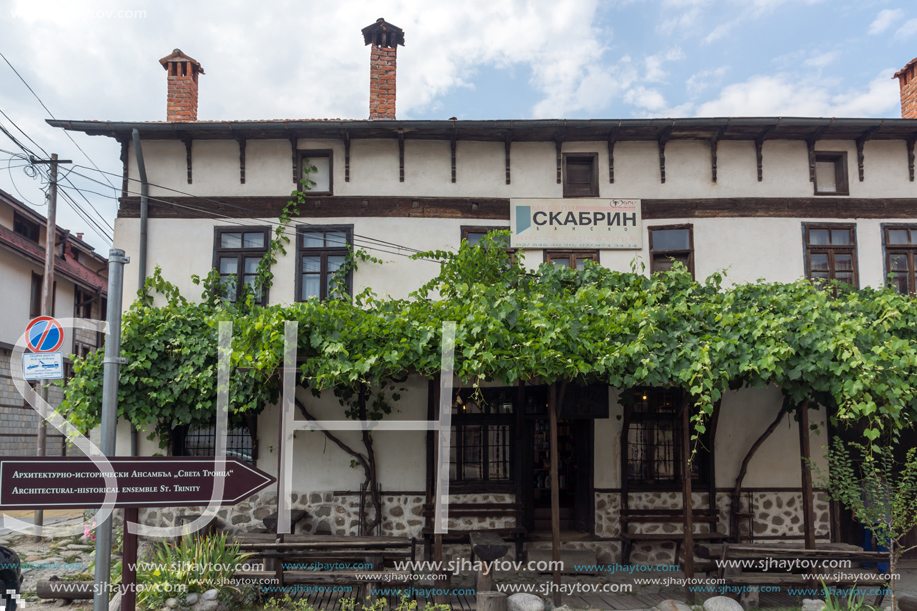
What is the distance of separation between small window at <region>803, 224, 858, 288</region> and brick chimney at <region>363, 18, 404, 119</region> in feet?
25.0

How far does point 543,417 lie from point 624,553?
2409 mm

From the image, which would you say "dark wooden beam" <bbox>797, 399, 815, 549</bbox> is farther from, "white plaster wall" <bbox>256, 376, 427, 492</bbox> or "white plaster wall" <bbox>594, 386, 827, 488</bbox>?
"white plaster wall" <bbox>256, 376, 427, 492</bbox>

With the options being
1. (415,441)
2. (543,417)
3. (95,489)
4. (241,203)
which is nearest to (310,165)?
(241,203)

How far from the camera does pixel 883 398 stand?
23.8ft

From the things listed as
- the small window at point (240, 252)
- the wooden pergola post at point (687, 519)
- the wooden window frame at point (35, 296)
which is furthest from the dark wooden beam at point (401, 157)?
the wooden window frame at point (35, 296)

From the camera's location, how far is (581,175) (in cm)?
1118

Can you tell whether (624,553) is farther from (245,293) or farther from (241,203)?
(241,203)

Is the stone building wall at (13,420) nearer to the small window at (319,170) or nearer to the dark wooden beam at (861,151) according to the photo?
the small window at (319,170)

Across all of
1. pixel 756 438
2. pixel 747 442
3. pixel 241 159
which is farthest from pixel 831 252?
pixel 241 159

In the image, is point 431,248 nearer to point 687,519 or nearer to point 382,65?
point 382,65

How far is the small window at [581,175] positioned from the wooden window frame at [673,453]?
3.49 metres

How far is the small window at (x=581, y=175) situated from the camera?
36.1 feet

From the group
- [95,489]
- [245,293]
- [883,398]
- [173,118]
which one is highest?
[173,118]

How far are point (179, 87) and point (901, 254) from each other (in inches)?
510
